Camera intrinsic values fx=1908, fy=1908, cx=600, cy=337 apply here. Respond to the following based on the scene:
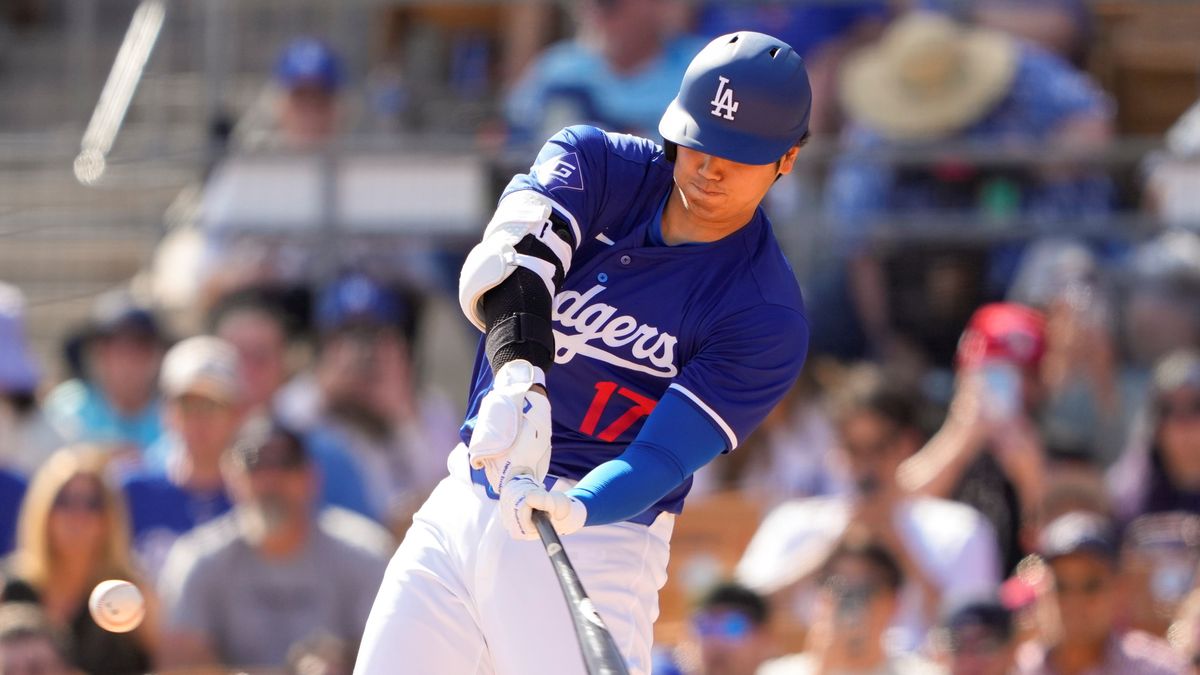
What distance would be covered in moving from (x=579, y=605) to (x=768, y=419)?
4143mm

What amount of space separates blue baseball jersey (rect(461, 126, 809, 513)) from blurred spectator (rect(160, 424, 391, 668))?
277 cm

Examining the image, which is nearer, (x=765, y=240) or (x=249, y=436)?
(x=765, y=240)

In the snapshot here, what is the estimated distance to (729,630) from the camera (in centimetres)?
644

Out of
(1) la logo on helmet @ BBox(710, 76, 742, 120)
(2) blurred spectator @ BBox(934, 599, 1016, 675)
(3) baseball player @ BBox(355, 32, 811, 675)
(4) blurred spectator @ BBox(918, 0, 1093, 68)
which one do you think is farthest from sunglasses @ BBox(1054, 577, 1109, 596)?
(4) blurred spectator @ BBox(918, 0, 1093, 68)

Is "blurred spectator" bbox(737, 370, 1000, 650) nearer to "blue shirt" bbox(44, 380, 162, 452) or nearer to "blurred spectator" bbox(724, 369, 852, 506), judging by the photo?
"blurred spectator" bbox(724, 369, 852, 506)

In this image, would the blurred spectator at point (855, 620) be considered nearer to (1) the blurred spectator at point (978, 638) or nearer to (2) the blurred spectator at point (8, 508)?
(1) the blurred spectator at point (978, 638)

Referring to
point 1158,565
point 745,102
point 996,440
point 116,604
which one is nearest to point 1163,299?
point 996,440

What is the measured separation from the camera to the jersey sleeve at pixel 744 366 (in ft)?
13.6

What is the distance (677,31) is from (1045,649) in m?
4.01

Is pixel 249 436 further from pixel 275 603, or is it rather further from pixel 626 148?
pixel 626 148

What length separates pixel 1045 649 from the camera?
6.52m

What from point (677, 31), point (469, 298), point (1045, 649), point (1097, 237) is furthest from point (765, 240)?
point (677, 31)

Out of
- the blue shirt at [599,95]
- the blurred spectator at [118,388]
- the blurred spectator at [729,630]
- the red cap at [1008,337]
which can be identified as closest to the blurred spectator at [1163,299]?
the red cap at [1008,337]

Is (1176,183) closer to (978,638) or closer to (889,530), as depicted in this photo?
(889,530)
